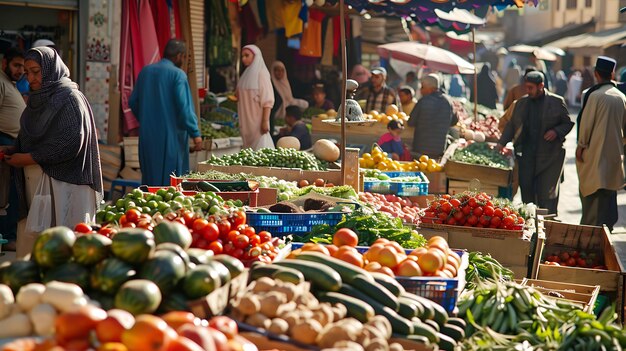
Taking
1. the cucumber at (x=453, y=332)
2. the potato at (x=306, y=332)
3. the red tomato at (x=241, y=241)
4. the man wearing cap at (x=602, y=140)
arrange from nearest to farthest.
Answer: the potato at (x=306, y=332)
the cucumber at (x=453, y=332)
the red tomato at (x=241, y=241)
the man wearing cap at (x=602, y=140)

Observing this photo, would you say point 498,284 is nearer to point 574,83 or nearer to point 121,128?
point 121,128

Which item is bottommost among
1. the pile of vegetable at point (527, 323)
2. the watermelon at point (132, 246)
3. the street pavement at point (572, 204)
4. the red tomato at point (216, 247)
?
the street pavement at point (572, 204)

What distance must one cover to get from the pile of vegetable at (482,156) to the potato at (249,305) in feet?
27.4

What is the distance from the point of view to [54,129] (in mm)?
6812

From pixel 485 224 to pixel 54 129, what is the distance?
334 cm

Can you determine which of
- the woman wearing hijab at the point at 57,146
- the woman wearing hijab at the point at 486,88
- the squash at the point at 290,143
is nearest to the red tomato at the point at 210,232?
the woman wearing hijab at the point at 57,146

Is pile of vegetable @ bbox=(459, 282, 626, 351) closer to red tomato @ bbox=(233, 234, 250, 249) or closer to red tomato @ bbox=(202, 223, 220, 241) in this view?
red tomato @ bbox=(233, 234, 250, 249)

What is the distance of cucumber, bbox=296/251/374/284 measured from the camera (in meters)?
4.46

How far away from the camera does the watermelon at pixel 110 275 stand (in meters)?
3.87

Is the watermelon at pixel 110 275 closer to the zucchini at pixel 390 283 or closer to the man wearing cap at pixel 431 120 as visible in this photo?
the zucchini at pixel 390 283

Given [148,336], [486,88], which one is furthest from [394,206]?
[486,88]

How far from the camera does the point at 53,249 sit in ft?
13.3

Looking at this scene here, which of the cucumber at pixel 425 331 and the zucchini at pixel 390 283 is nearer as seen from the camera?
the cucumber at pixel 425 331

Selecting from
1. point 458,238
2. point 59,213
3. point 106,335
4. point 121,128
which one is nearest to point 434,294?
point 106,335
